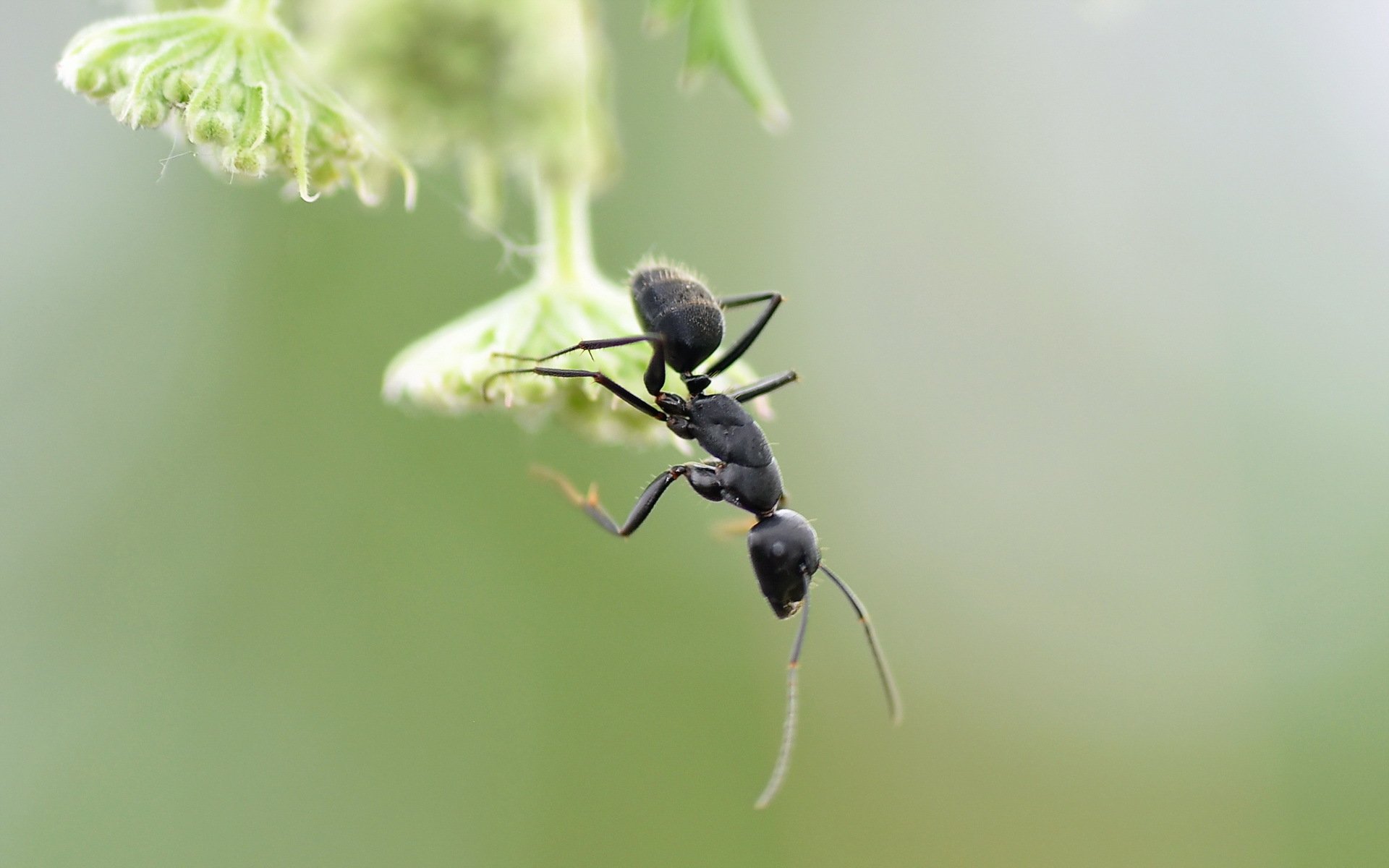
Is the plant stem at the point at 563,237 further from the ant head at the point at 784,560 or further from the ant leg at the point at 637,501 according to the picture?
the ant head at the point at 784,560

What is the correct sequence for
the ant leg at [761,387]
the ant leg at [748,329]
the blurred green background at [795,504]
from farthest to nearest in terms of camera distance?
1. the blurred green background at [795,504]
2. the ant leg at [761,387]
3. the ant leg at [748,329]

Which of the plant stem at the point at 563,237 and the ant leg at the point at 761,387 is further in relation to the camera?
the ant leg at the point at 761,387

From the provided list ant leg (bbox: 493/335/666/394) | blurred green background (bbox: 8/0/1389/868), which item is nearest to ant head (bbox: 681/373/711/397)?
ant leg (bbox: 493/335/666/394)

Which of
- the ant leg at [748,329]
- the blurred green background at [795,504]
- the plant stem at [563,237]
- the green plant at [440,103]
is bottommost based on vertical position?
the blurred green background at [795,504]

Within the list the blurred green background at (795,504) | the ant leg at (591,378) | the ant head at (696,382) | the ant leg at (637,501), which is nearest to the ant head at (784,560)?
the ant leg at (637,501)

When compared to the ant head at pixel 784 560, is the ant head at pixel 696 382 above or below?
above

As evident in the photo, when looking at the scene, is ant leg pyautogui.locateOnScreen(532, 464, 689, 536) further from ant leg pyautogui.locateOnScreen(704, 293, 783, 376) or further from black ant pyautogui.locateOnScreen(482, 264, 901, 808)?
ant leg pyautogui.locateOnScreen(704, 293, 783, 376)

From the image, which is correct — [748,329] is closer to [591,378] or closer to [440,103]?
[591,378]
